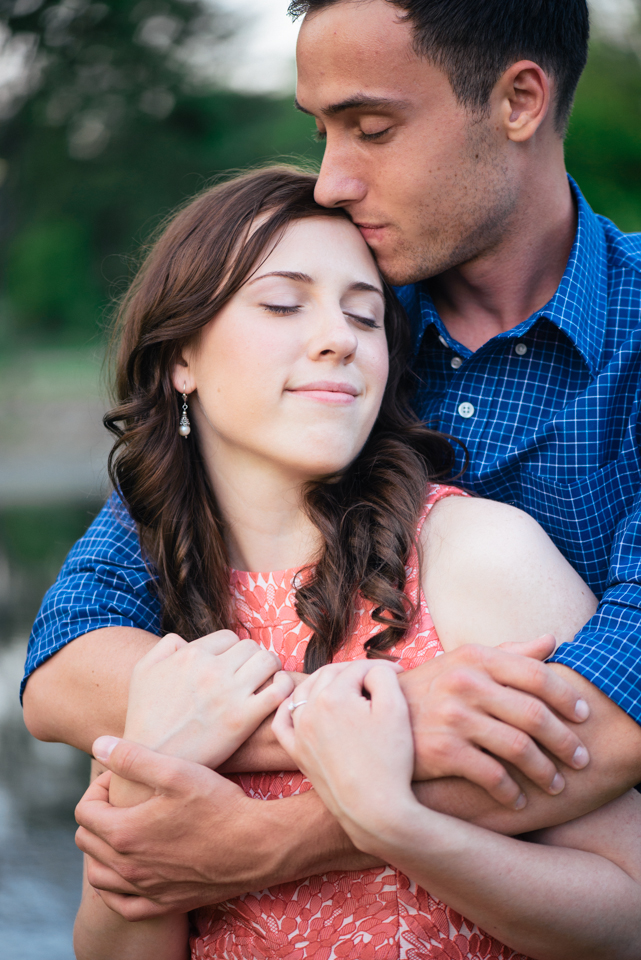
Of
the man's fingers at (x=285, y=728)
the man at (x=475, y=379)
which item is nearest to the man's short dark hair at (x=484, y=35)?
the man at (x=475, y=379)

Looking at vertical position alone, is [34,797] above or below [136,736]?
below

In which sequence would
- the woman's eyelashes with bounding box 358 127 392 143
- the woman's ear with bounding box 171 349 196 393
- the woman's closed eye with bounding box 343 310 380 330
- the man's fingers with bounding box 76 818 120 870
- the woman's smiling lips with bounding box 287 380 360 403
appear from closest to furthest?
the man's fingers with bounding box 76 818 120 870, the woman's smiling lips with bounding box 287 380 360 403, the woman's closed eye with bounding box 343 310 380 330, the woman's ear with bounding box 171 349 196 393, the woman's eyelashes with bounding box 358 127 392 143

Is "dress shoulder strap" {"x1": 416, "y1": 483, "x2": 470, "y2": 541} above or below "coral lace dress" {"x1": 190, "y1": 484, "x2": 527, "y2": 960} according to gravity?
above

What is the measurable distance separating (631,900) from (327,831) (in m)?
0.50

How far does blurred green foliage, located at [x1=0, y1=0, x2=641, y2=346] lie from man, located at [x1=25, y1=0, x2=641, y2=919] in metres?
14.6

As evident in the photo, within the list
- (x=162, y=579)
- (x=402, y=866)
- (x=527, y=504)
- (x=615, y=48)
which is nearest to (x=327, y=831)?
(x=402, y=866)

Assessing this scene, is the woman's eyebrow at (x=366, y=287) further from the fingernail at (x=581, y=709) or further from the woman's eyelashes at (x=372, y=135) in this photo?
the fingernail at (x=581, y=709)

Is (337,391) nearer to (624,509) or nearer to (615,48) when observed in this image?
(624,509)

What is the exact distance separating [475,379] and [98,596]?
1034 millimetres

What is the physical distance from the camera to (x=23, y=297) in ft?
54.9

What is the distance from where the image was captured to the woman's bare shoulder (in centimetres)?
158

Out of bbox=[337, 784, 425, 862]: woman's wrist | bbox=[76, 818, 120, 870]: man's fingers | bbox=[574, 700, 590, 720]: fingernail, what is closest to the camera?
bbox=[337, 784, 425, 862]: woman's wrist

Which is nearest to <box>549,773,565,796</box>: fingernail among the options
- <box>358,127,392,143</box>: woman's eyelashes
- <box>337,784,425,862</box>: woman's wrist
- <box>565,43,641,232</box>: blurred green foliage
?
<box>337,784,425,862</box>: woman's wrist

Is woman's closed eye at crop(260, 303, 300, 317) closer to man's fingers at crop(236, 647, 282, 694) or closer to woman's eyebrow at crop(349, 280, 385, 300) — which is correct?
woman's eyebrow at crop(349, 280, 385, 300)
